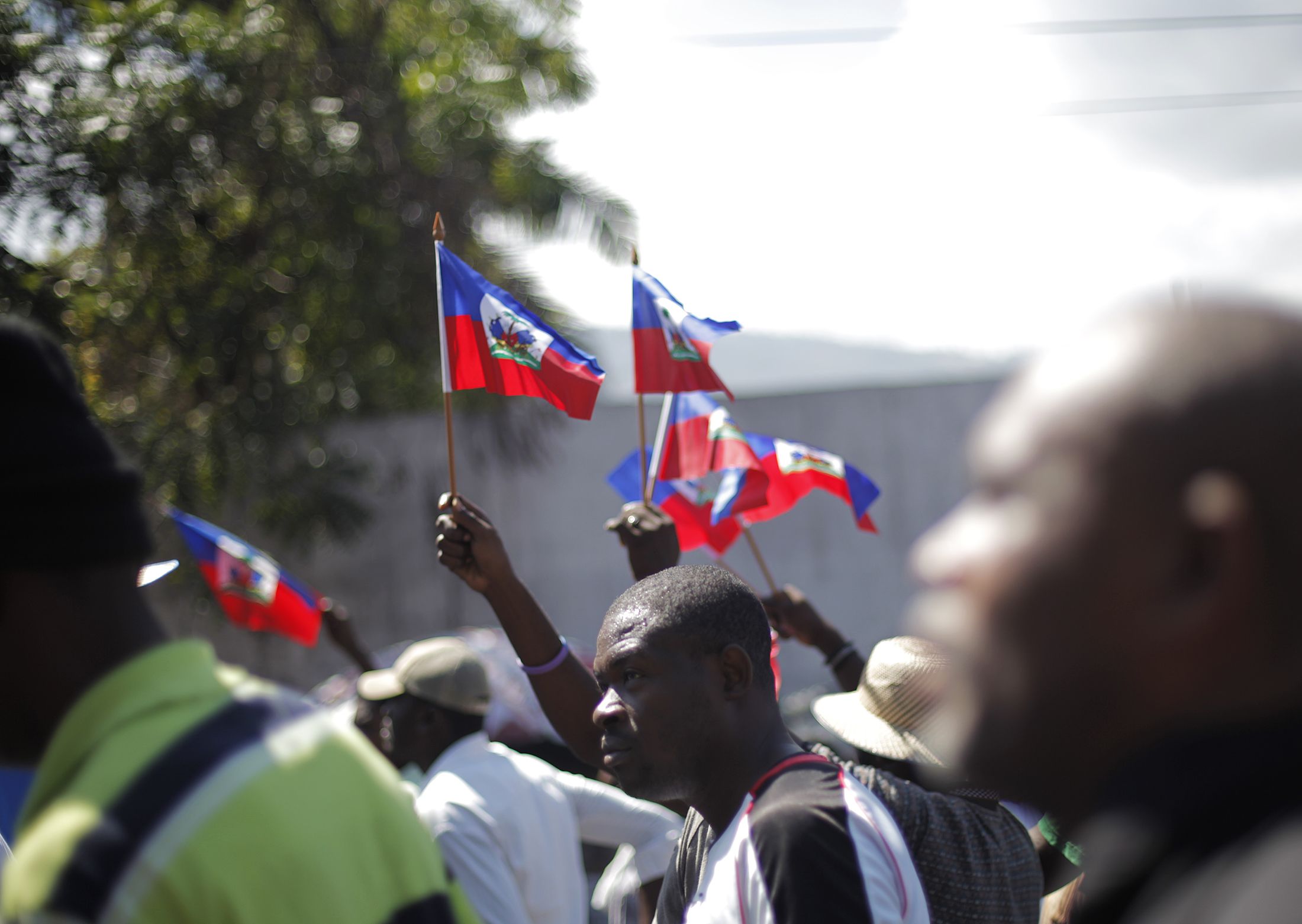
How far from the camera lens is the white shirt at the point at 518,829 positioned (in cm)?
344

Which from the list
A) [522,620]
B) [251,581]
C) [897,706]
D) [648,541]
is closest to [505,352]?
[648,541]

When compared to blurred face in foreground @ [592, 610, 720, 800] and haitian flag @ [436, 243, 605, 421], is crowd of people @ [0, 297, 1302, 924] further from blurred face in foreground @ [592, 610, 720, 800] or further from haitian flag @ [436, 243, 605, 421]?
haitian flag @ [436, 243, 605, 421]

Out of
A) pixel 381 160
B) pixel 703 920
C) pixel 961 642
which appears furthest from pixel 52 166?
pixel 961 642

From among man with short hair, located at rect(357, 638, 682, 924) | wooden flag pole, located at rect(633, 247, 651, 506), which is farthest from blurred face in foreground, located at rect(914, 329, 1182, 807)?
wooden flag pole, located at rect(633, 247, 651, 506)

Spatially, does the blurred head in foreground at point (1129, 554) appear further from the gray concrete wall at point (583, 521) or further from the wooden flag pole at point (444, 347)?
the gray concrete wall at point (583, 521)

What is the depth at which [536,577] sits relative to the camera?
13172mm

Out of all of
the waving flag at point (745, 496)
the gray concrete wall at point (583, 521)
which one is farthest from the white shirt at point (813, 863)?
the gray concrete wall at point (583, 521)

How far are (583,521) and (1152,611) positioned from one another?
1233cm

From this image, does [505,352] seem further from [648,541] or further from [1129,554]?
[1129,554]

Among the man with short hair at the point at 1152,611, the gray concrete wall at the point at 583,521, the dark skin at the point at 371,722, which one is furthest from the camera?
the gray concrete wall at the point at 583,521

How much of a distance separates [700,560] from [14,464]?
10270 mm

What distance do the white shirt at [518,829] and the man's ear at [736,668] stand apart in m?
1.27

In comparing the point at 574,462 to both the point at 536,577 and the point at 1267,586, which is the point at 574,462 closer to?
the point at 536,577

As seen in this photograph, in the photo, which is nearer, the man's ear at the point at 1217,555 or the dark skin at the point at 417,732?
the man's ear at the point at 1217,555
